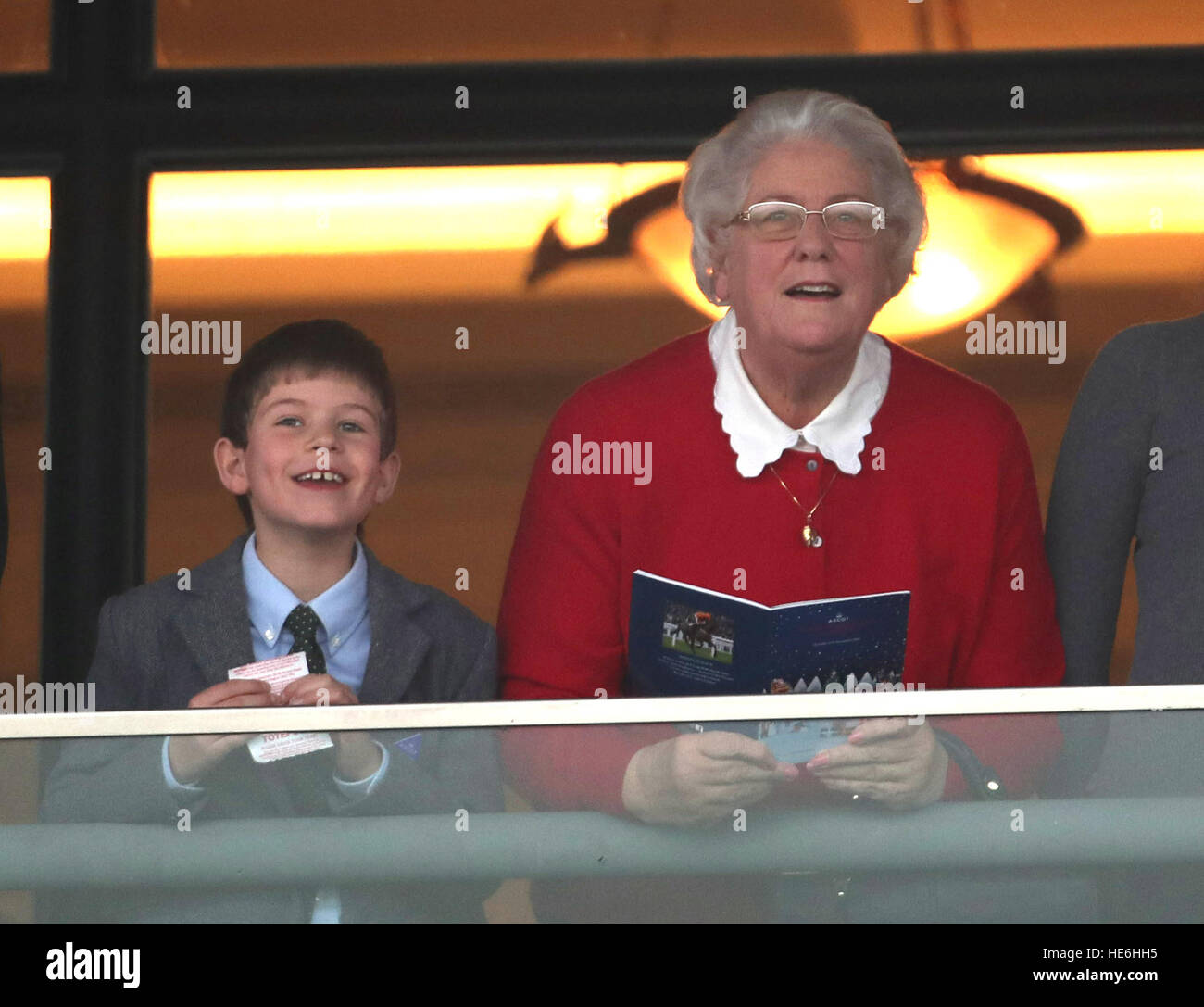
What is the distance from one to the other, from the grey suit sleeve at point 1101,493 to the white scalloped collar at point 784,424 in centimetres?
25

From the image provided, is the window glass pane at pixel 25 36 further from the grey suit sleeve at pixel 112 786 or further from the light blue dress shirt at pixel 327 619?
the grey suit sleeve at pixel 112 786

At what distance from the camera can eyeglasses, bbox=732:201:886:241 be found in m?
2.07

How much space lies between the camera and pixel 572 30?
343cm

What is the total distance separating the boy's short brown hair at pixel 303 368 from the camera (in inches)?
83.3

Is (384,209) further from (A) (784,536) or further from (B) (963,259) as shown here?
(A) (784,536)

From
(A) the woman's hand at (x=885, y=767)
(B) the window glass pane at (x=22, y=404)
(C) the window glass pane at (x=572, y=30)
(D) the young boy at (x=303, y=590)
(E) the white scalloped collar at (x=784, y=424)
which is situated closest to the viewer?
(A) the woman's hand at (x=885, y=767)

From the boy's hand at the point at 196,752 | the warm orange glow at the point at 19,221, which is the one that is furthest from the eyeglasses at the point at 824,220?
the warm orange glow at the point at 19,221

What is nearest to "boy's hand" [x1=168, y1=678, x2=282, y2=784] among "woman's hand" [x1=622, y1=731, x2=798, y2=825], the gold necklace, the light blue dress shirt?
"woman's hand" [x1=622, y1=731, x2=798, y2=825]

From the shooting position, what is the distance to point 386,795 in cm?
132

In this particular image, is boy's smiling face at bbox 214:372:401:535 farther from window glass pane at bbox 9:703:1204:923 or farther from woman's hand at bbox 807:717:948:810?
woman's hand at bbox 807:717:948:810

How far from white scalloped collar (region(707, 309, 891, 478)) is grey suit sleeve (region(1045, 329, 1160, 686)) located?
255 mm

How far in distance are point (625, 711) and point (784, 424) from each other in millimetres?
874

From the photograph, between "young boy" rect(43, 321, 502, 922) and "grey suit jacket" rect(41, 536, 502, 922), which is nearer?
"grey suit jacket" rect(41, 536, 502, 922)

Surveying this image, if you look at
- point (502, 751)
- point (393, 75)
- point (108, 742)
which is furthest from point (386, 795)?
point (393, 75)
